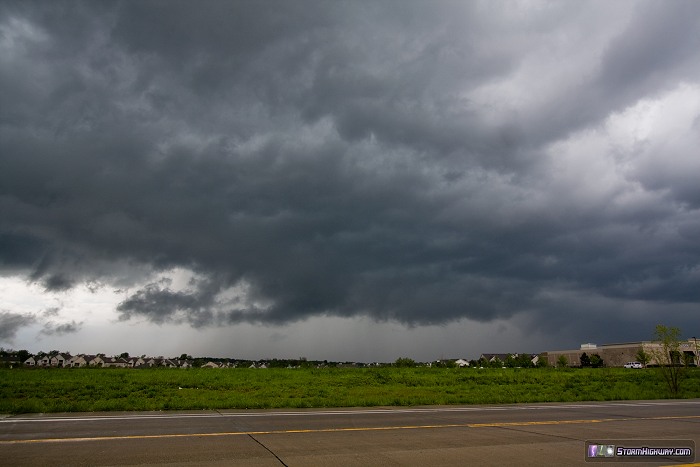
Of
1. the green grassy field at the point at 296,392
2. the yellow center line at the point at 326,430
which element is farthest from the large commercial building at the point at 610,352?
the yellow center line at the point at 326,430

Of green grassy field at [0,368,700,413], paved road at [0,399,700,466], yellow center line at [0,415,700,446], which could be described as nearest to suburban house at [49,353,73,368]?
green grassy field at [0,368,700,413]

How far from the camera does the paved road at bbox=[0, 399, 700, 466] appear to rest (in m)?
9.58

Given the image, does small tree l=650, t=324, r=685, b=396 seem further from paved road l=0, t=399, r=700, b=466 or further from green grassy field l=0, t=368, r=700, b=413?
paved road l=0, t=399, r=700, b=466

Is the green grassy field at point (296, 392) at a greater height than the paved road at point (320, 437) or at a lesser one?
lesser

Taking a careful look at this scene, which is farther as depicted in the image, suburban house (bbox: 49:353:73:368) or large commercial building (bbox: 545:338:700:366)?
suburban house (bbox: 49:353:73:368)

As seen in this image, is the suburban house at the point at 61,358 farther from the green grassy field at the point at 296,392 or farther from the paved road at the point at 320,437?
the paved road at the point at 320,437

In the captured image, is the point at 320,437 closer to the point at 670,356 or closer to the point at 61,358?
the point at 670,356

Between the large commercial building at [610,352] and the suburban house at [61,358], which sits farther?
the suburban house at [61,358]

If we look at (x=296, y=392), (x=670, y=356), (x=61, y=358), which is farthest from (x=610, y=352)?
(x=61, y=358)

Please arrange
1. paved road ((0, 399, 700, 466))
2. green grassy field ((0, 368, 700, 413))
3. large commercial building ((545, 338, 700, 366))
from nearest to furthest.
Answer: paved road ((0, 399, 700, 466)), green grassy field ((0, 368, 700, 413)), large commercial building ((545, 338, 700, 366))

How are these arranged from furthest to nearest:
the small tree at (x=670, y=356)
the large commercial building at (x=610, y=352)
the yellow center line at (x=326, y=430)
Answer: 1. the large commercial building at (x=610, y=352)
2. the small tree at (x=670, y=356)
3. the yellow center line at (x=326, y=430)

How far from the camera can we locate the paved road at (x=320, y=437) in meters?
9.58

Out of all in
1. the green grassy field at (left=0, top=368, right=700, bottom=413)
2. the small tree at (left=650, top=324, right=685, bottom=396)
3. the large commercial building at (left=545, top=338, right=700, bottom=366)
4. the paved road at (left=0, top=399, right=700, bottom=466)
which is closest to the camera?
the paved road at (left=0, top=399, right=700, bottom=466)

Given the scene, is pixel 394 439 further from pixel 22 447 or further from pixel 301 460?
pixel 22 447
